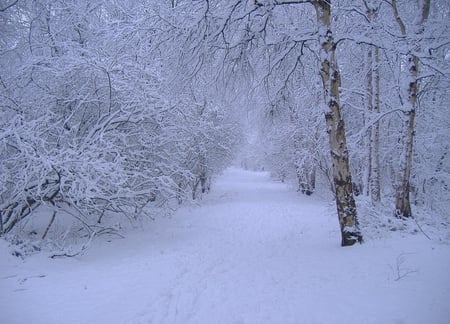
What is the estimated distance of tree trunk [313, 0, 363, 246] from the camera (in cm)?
704

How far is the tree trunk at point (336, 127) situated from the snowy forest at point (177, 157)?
0.12 ft

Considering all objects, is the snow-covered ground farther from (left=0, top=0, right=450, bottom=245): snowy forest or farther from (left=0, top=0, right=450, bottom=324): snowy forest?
(left=0, top=0, right=450, bottom=245): snowy forest

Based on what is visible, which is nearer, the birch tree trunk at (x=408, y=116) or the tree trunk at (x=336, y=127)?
the tree trunk at (x=336, y=127)

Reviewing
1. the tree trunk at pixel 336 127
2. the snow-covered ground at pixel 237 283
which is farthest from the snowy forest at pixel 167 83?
the snow-covered ground at pixel 237 283

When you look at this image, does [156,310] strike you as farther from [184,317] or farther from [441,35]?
[441,35]

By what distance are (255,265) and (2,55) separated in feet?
33.5

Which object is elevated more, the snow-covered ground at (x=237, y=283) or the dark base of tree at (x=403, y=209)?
the dark base of tree at (x=403, y=209)

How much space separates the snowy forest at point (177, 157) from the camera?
193 inches

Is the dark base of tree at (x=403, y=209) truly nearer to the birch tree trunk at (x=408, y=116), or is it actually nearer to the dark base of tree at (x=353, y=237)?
the birch tree trunk at (x=408, y=116)

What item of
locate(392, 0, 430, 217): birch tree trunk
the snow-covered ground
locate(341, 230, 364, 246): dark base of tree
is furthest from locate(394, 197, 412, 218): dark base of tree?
locate(341, 230, 364, 246): dark base of tree

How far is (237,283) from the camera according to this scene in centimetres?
585

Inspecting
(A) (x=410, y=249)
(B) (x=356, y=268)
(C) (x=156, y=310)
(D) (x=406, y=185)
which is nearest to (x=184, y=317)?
(C) (x=156, y=310)

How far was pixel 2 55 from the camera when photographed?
9.51 meters

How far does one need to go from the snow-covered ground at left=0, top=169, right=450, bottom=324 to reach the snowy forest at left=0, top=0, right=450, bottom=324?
0.04m
